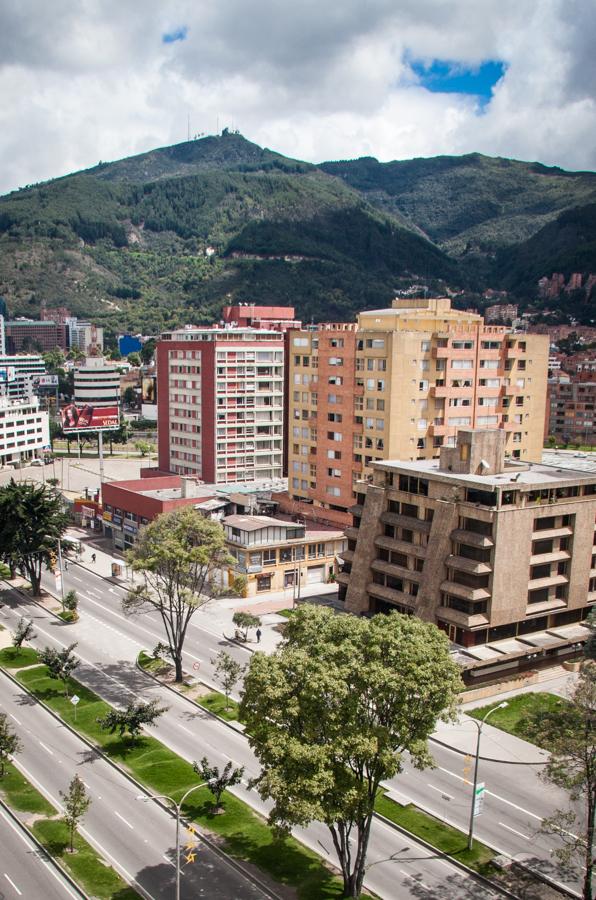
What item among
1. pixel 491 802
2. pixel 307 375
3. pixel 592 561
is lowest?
pixel 491 802

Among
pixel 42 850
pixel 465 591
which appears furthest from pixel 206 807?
pixel 465 591

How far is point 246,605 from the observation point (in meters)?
90.8

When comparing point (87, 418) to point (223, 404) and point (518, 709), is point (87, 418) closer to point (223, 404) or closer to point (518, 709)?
point (223, 404)

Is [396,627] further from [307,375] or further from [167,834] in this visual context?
[307,375]

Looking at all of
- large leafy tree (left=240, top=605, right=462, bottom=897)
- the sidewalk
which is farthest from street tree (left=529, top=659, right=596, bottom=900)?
the sidewalk

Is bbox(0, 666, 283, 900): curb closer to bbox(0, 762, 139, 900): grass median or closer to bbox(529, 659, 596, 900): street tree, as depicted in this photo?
bbox(0, 762, 139, 900): grass median

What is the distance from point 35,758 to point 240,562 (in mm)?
39850

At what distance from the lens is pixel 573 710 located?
144 ft

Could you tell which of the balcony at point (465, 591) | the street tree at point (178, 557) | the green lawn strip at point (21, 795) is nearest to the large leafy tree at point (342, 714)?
the green lawn strip at point (21, 795)

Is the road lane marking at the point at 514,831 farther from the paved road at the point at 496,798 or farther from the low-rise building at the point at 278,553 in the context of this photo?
the low-rise building at the point at 278,553

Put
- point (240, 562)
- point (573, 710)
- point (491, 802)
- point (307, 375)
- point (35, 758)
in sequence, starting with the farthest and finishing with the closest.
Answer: point (307, 375), point (240, 562), point (35, 758), point (491, 802), point (573, 710)

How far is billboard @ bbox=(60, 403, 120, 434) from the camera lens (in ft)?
547

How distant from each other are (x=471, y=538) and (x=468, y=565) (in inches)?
92.2

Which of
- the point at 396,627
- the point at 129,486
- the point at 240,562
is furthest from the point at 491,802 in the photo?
the point at 129,486
